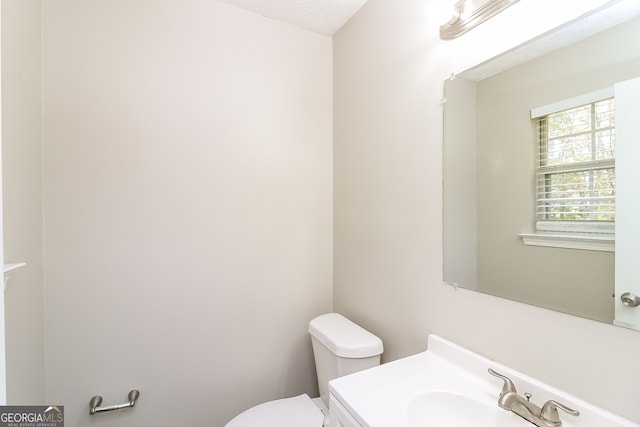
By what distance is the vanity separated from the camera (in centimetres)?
69

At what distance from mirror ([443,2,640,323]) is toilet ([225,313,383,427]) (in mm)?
→ 502

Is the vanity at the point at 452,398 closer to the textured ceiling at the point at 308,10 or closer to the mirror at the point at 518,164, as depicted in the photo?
the mirror at the point at 518,164

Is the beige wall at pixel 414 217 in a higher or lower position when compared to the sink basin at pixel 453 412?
higher

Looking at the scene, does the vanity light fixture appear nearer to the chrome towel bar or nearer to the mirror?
the mirror

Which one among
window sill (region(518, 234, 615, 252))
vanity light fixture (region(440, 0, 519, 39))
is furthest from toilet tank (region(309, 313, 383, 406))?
vanity light fixture (region(440, 0, 519, 39))

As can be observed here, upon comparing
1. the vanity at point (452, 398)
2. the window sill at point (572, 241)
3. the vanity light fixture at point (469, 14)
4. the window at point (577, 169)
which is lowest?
the vanity at point (452, 398)

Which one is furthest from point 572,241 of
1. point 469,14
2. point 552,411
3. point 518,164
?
point 469,14

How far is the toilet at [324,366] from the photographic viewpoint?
1.20 meters

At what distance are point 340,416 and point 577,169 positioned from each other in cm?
94

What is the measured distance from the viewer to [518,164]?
0.85 metres

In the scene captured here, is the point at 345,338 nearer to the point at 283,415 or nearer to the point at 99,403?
the point at 283,415

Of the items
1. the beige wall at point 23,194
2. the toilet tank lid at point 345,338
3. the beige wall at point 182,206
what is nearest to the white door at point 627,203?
the toilet tank lid at point 345,338

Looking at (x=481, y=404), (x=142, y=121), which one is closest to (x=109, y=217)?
(x=142, y=121)

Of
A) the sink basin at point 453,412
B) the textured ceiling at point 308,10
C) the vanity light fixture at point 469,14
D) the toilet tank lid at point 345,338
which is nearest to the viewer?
the sink basin at point 453,412
